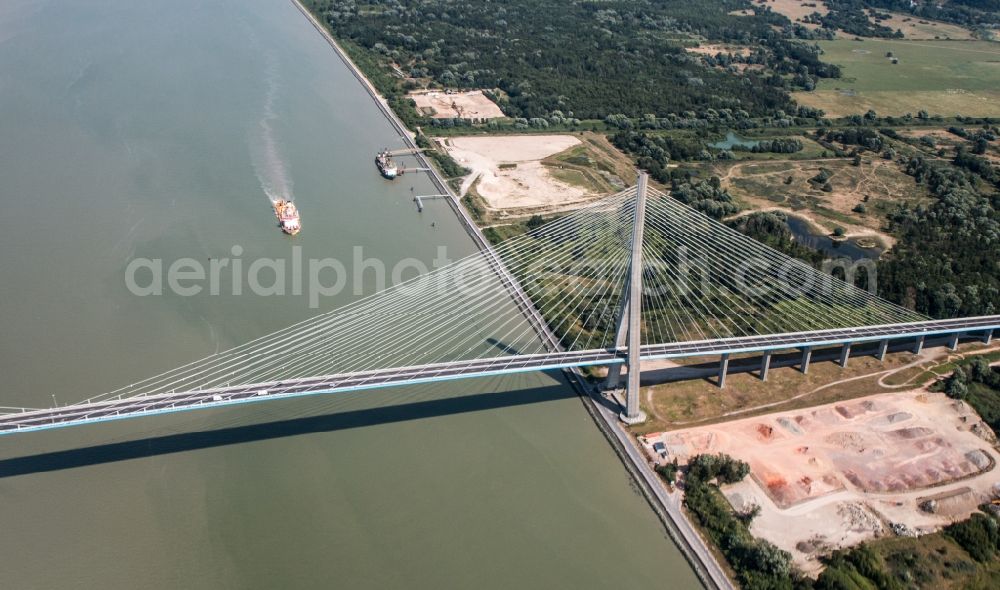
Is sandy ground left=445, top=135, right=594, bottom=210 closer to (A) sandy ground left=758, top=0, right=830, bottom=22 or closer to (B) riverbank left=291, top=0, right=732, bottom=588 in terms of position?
(B) riverbank left=291, top=0, right=732, bottom=588

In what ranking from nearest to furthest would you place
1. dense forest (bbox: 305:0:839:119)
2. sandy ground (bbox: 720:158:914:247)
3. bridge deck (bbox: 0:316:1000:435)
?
bridge deck (bbox: 0:316:1000:435) < sandy ground (bbox: 720:158:914:247) < dense forest (bbox: 305:0:839:119)

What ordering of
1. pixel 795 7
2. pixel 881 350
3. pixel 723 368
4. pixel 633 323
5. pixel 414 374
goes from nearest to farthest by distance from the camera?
pixel 414 374 → pixel 633 323 → pixel 723 368 → pixel 881 350 → pixel 795 7

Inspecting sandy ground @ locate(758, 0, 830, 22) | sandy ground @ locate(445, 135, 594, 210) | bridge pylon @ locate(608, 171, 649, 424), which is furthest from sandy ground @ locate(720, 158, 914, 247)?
sandy ground @ locate(758, 0, 830, 22)

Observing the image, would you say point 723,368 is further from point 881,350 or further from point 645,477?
point 881,350

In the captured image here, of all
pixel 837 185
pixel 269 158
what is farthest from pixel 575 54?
pixel 269 158

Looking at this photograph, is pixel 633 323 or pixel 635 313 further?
pixel 633 323

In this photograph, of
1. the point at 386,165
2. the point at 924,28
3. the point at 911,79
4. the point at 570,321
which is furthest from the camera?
the point at 924,28

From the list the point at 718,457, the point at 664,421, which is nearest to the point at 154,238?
the point at 664,421

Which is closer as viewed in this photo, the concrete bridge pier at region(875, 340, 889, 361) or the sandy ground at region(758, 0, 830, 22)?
the concrete bridge pier at region(875, 340, 889, 361)
